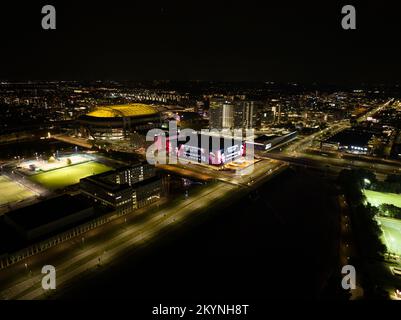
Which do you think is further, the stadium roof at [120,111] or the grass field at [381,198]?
the stadium roof at [120,111]

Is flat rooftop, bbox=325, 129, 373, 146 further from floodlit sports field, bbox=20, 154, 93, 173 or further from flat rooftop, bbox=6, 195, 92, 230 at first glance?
flat rooftop, bbox=6, 195, 92, 230

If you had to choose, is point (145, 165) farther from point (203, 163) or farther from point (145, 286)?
point (145, 286)

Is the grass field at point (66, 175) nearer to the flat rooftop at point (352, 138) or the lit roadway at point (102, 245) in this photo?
the lit roadway at point (102, 245)

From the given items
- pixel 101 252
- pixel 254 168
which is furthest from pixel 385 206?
pixel 101 252

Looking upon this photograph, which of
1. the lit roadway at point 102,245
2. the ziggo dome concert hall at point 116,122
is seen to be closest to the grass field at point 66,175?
the lit roadway at point 102,245

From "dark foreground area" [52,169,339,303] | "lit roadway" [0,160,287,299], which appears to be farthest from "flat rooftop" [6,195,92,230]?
"dark foreground area" [52,169,339,303]

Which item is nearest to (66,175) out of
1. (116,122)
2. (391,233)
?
(116,122)
